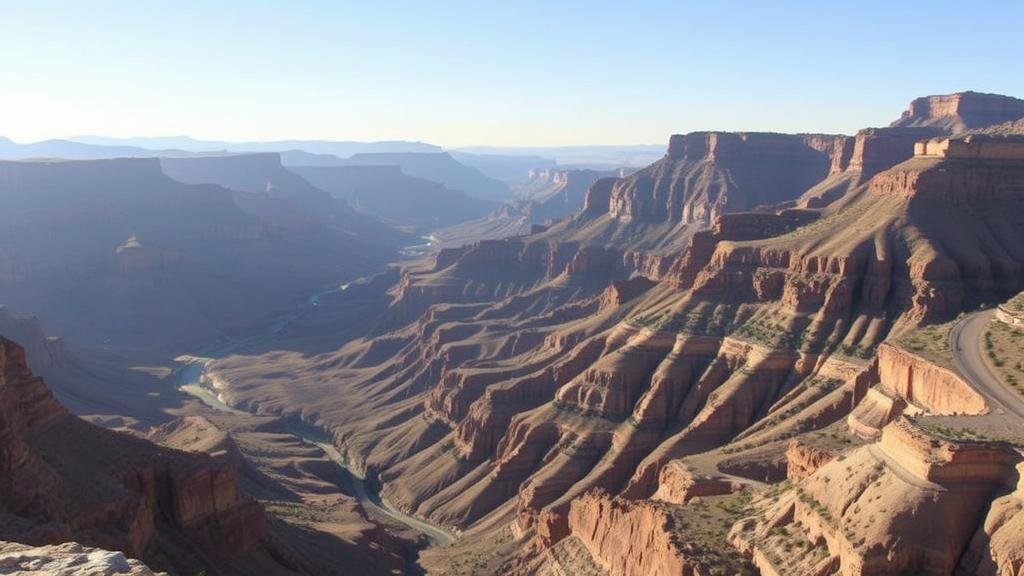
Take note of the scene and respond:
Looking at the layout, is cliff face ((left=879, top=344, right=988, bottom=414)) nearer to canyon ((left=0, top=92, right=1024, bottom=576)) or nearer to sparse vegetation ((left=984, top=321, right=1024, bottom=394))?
canyon ((left=0, top=92, right=1024, bottom=576))

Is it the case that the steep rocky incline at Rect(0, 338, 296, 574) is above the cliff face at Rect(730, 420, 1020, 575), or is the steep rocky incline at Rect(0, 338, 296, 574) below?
below

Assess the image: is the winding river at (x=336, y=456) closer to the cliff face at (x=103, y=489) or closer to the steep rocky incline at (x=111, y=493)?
the steep rocky incline at (x=111, y=493)

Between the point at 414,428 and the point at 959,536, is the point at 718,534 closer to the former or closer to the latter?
the point at 959,536

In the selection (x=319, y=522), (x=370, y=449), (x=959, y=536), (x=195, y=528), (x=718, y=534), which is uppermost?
(x=959, y=536)

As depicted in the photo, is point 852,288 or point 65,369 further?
point 65,369

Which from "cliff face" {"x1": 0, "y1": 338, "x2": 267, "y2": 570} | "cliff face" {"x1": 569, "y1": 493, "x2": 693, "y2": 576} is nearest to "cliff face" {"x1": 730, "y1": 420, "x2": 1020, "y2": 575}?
"cliff face" {"x1": 569, "y1": 493, "x2": 693, "y2": 576}

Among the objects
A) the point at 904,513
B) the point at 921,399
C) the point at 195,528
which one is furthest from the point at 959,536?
the point at 195,528

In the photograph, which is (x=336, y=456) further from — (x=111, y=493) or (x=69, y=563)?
(x=69, y=563)
